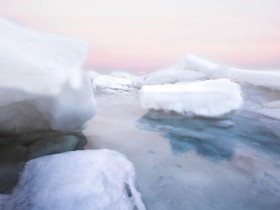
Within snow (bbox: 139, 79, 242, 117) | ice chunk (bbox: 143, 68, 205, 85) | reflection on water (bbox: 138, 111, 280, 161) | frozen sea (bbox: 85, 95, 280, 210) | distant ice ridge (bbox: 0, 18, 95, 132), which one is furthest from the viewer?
ice chunk (bbox: 143, 68, 205, 85)

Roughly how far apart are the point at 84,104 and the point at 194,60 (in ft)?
28.8

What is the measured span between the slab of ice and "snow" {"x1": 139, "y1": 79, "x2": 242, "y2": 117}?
7.79 feet

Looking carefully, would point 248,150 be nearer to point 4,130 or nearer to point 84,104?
point 84,104

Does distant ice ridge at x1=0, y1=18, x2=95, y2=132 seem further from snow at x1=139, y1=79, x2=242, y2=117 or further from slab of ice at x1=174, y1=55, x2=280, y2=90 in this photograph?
slab of ice at x1=174, y1=55, x2=280, y2=90

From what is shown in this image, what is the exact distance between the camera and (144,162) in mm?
3301

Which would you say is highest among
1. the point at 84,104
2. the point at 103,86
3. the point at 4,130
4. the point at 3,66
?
the point at 3,66

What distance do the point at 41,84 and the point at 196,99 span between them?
376 centimetres

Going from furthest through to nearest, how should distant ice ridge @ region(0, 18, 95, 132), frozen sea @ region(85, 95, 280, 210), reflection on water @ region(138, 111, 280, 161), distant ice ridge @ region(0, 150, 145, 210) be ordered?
1. reflection on water @ region(138, 111, 280, 161)
2. distant ice ridge @ region(0, 18, 95, 132)
3. frozen sea @ region(85, 95, 280, 210)
4. distant ice ridge @ region(0, 150, 145, 210)

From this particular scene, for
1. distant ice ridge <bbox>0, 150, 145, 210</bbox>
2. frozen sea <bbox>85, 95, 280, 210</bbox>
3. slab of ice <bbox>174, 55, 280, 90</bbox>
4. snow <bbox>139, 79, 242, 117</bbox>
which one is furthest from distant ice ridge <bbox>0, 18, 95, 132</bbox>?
slab of ice <bbox>174, 55, 280, 90</bbox>

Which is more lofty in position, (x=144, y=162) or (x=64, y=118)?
(x=64, y=118)

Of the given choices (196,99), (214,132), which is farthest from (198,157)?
(196,99)

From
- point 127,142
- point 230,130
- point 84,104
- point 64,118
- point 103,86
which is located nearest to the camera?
point 64,118

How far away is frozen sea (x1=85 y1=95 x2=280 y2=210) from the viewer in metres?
2.52

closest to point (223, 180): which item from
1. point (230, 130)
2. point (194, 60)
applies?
point (230, 130)
